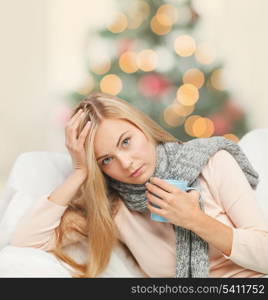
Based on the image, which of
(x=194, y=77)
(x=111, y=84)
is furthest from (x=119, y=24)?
(x=194, y=77)

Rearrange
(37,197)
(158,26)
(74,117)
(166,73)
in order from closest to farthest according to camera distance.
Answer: (74,117) < (37,197) < (158,26) < (166,73)

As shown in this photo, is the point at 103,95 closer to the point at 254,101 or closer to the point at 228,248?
the point at 228,248

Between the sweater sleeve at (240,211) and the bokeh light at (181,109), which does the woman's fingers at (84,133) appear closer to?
the sweater sleeve at (240,211)

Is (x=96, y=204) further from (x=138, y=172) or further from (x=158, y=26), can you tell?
(x=158, y=26)

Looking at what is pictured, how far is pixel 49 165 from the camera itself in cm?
174

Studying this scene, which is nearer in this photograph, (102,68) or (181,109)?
(102,68)

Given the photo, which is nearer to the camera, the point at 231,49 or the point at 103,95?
the point at 103,95

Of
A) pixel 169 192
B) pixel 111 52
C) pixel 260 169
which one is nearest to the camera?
pixel 169 192

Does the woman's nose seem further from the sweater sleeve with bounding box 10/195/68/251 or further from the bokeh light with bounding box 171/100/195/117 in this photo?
the bokeh light with bounding box 171/100/195/117

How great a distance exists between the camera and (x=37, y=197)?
164cm

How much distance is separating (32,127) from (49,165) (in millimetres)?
2337

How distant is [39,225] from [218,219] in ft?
1.79

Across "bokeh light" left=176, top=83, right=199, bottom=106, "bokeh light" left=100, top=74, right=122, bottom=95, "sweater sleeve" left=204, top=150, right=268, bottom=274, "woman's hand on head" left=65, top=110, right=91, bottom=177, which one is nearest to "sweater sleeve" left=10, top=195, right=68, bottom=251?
"woman's hand on head" left=65, top=110, right=91, bottom=177

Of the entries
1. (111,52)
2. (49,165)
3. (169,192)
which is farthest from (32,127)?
(169,192)
